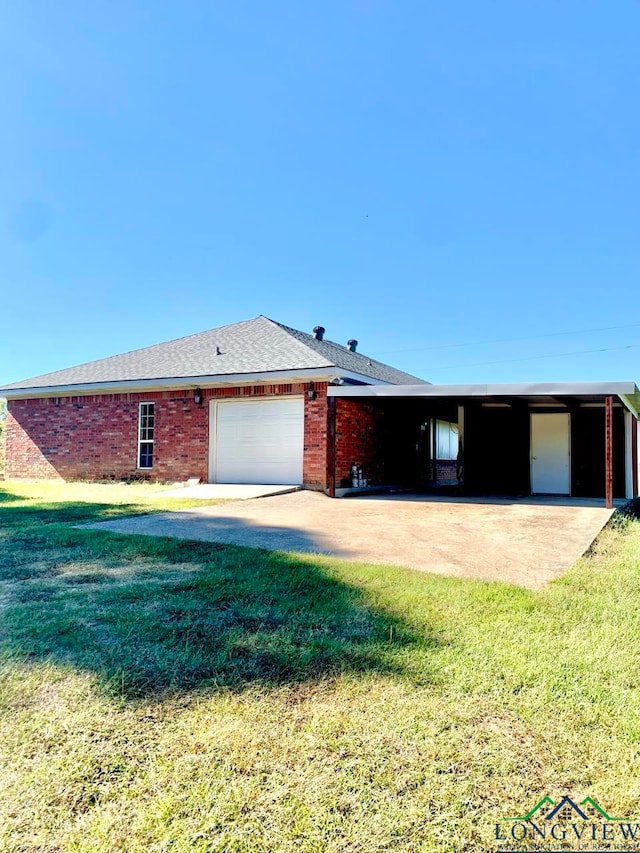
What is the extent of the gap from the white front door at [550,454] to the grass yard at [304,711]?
10.3 meters

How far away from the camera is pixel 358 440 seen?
13.4 meters

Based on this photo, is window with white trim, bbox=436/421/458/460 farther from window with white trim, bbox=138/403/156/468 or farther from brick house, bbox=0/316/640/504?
window with white trim, bbox=138/403/156/468

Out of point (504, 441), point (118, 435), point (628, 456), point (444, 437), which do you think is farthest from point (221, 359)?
point (628, 456)

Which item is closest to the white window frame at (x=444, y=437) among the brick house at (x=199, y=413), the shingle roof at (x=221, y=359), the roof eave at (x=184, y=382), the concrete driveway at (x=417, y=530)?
the shingle roof at (x=221, y=359)

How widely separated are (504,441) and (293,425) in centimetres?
638

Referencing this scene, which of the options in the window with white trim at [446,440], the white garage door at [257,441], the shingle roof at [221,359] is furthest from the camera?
the window with white trim at [446,440]

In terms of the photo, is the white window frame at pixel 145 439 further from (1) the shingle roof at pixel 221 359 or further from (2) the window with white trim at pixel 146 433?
(1) the shingle roof at pixel 221 359

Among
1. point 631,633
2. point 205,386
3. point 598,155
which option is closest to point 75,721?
point 631,633

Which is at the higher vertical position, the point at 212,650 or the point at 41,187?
the point at 41,187

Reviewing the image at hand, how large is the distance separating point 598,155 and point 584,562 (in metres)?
16.7

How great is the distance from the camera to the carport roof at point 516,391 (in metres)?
9.73

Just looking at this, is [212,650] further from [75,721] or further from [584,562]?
[584,562]

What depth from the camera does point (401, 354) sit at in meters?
48.1

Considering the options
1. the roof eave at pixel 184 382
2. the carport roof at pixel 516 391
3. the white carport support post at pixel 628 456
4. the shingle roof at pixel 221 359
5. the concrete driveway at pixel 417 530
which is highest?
the shingle roof at pixel 221 359
